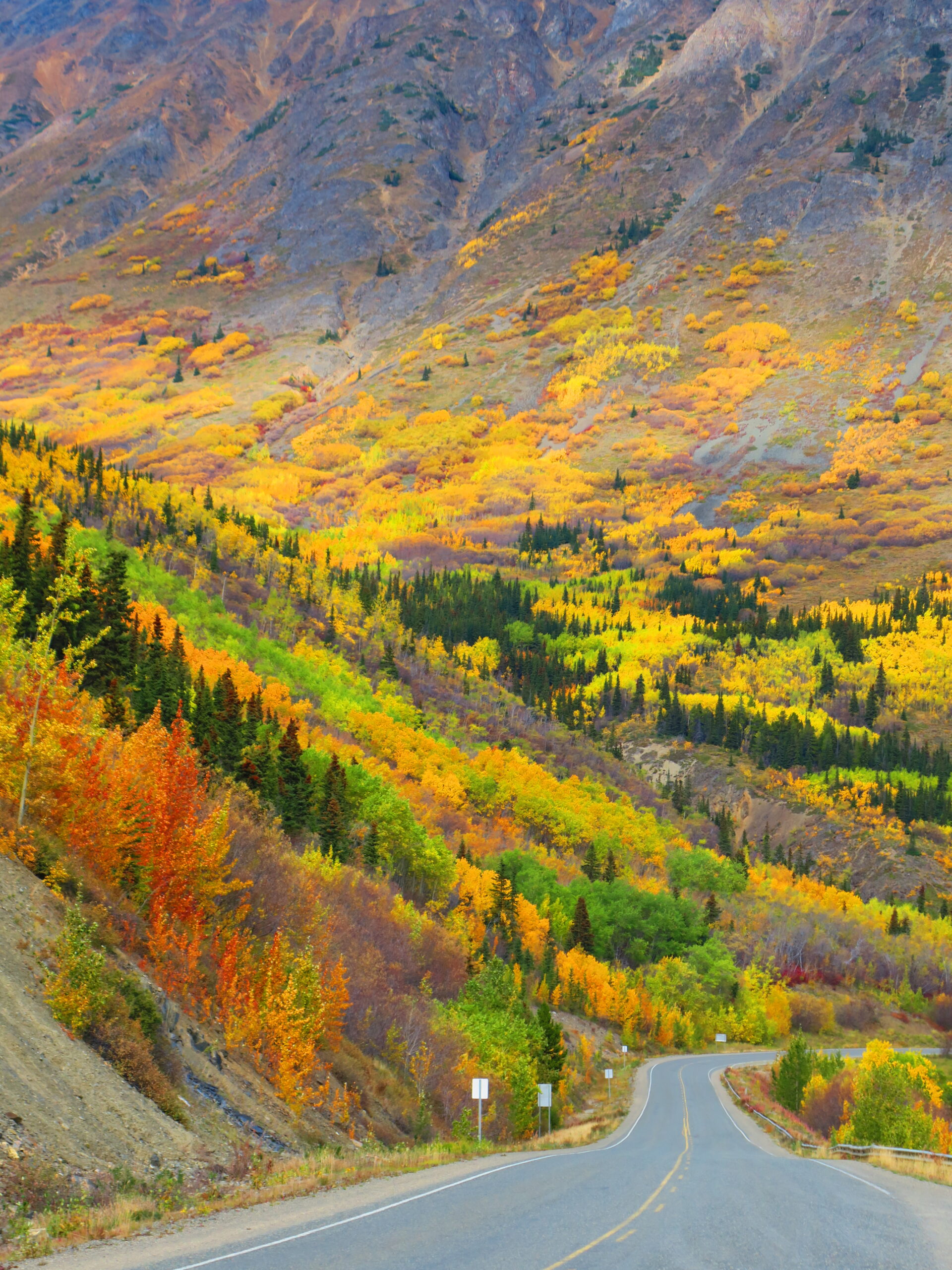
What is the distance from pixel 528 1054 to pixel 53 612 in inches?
1245

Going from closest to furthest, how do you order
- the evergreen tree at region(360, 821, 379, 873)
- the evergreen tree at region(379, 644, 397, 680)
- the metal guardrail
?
the metal guardrail
the evergreen tree at region(360, 821, 379, 873)
the evergreen tree at region(379, 644, 397, 680)

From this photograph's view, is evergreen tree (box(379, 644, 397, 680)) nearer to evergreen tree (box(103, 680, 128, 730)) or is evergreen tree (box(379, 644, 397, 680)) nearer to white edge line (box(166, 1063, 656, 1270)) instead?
evergreen tree (box(103, 680, 128, 730))

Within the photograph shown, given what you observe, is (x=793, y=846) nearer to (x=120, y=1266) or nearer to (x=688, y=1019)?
(x=688, y=1019)

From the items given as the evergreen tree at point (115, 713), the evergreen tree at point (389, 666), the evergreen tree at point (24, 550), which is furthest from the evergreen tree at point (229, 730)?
the evergreen tree at point (389, 666)

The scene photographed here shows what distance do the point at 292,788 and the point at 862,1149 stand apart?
34.3 metres

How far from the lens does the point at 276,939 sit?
27328 mm

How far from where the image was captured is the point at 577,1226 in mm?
14734

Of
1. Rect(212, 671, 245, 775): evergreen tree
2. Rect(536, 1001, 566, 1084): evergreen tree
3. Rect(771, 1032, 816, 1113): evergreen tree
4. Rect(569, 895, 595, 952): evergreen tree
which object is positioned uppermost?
Rect(212, 671, 245, 775): evergreen tree

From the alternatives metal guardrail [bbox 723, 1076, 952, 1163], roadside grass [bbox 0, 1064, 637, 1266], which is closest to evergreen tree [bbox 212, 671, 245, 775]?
roadside grass [bbox 0, 1064, 637, 1266]

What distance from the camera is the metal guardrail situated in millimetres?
28628

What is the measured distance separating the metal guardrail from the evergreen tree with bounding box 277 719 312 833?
2999 cm

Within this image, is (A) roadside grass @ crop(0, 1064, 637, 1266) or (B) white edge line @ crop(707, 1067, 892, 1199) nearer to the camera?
(A) roadside grass @ crop(0, 1064, 637, 1266)

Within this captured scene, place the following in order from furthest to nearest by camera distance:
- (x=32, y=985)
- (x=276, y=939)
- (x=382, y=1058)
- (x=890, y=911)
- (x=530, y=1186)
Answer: (x=890, y=911) < (x=382, y=1058) < (x=276, y=939) < (x=530, y=1186) < (x=32, y=985)

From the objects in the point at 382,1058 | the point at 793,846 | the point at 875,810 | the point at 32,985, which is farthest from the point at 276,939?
the point at 875,810
